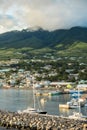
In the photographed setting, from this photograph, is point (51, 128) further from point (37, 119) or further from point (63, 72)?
point (63, 72)

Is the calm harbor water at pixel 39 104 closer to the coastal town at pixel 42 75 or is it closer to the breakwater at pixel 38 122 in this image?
the breakwater at pixel 38 122

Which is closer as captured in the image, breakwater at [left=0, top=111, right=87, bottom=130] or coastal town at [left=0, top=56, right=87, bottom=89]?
breakwater at [left=0, top=111, right=87, bottom=130]

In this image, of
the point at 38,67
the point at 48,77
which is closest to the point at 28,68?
the point at 38,67

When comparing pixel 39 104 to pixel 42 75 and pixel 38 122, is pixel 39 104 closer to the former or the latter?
pixel 38 122

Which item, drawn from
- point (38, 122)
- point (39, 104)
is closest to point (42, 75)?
point (39, 104)

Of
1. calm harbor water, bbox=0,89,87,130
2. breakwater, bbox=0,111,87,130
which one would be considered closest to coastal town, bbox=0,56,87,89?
calm harbor water, bbox=0,89,87,130

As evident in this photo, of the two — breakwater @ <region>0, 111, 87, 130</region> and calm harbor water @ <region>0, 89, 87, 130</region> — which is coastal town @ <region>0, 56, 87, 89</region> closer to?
calm harbor water @ <region>0, 89, 87, 130</region>

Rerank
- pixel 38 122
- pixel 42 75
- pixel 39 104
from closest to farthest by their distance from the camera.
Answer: pixel 38 122 < pixel 39 104 < pixel 42 75

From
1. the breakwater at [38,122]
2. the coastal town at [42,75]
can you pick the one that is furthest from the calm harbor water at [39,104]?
the coastal town at [42,75]
